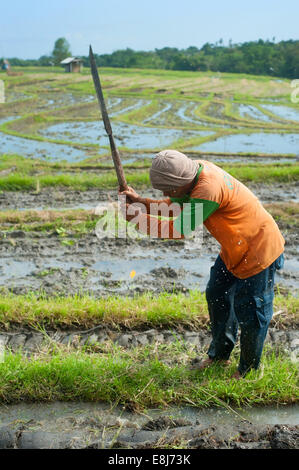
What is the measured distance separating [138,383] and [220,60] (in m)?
40.1

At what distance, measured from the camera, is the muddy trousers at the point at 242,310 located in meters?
2.61

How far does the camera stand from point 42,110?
1745 cm

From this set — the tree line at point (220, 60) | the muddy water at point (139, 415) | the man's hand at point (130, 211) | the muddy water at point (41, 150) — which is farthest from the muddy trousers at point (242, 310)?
the tree line at point (220, 60)

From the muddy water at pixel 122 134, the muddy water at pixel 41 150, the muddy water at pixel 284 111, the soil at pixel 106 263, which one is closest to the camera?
the soil at pixel 106 263

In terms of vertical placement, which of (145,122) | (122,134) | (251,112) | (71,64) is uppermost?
Answer: (71,64)

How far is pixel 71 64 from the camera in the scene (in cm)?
3247

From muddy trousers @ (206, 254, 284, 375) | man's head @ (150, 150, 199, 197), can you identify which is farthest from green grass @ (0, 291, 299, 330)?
man's head @ (150, 150, 199, 197)

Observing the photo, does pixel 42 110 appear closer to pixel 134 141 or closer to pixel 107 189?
pixel 134 141

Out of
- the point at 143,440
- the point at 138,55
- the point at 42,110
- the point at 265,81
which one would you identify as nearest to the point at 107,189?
the point at 143,440

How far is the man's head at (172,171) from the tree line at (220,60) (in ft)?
92.8

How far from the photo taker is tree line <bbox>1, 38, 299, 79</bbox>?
31.0 metres

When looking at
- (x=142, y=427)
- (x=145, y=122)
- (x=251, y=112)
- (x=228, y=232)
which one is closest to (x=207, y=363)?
(x=142, y=427)

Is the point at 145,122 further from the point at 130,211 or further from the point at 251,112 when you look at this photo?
the point at 130,211

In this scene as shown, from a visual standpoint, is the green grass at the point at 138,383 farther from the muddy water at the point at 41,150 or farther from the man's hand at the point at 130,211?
the muddy water at the point at 41,150
